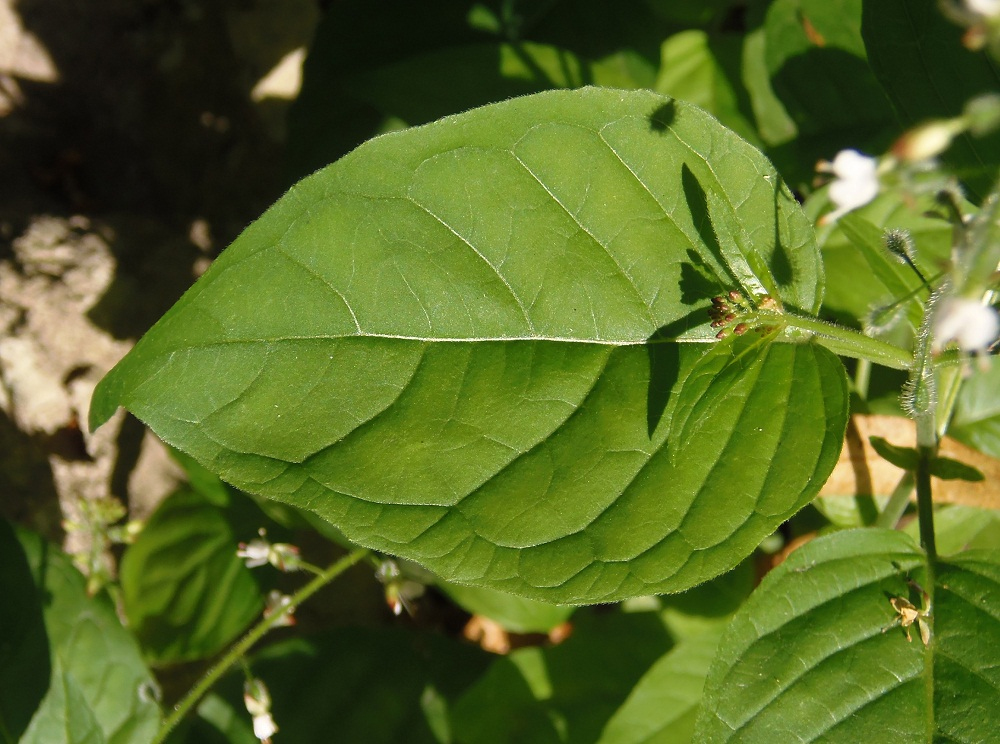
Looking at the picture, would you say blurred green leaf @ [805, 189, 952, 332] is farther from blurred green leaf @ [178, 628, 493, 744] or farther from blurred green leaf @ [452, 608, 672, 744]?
blurred green leaf @ [178, 628, 493, 744]

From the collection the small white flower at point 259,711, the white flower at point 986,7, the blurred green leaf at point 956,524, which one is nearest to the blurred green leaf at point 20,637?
the small white flower at point 259,711

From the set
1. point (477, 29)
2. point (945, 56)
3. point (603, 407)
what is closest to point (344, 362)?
point (603, 407)

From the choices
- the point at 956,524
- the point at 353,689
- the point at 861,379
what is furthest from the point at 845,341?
the point at 353,689

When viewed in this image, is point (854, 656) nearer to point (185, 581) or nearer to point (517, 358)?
point (517, 358)

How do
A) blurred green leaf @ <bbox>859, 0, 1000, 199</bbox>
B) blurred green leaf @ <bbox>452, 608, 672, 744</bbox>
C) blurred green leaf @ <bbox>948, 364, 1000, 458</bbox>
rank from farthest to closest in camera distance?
blurred green leaf @ <bbox>452, 608, 672, 744</bbox> → blurred green leaf @ <bbox>948, 364, 1000, 458</bbox> → blurred green leaf @ <bbox>859, 0, 1000, 199</bbox>

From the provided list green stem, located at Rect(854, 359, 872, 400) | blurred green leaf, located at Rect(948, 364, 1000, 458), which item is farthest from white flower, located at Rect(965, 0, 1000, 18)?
blurred green leaf, located at Rect(948, 364, 1000, 458)

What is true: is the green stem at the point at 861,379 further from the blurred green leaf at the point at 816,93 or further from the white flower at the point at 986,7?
the white flower at the point at 986,7
